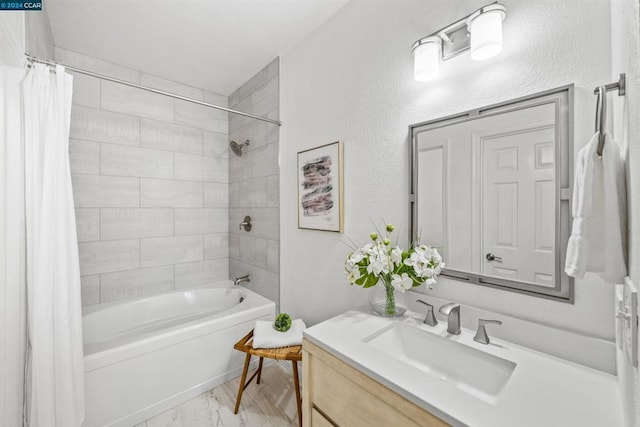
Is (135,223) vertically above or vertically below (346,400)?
above

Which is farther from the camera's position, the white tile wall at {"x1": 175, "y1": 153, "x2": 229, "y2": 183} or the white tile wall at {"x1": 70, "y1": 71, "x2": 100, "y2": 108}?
the white tile wall at {"x1": 175, "y1": 153, "x2": 229, "y2": 183}

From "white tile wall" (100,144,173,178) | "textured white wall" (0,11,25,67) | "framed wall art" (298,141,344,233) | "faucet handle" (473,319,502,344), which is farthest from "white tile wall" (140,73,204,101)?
"faucet handle" (473,319,502,344)

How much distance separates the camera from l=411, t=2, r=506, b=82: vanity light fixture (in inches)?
41.4

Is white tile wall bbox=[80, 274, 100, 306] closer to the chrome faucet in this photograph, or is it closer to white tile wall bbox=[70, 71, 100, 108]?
white tile wall bbox=[70, 71, 100, 108]

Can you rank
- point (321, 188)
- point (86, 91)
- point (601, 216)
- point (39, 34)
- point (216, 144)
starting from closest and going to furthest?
point (601, 216) → point (39, 34) → point (321, 188) → point (86, 91) → point (216, 144)

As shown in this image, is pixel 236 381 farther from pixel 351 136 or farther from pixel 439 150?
pixel 439 150

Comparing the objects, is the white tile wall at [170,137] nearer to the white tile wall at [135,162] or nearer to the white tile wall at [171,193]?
the white tile wall at [135,162]

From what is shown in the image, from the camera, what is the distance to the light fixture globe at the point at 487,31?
1048 millimetres

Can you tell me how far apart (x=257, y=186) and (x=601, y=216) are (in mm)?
2338

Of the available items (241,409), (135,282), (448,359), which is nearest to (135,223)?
(135,282)

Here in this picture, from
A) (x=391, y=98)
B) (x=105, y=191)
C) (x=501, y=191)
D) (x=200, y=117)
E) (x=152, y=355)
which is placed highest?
(x=200, y=117)

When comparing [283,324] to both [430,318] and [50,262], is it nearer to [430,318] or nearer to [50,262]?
[430,318]

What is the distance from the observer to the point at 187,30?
6.48 ft

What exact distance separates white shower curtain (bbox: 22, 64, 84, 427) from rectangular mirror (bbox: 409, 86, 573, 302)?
5.78 feet
